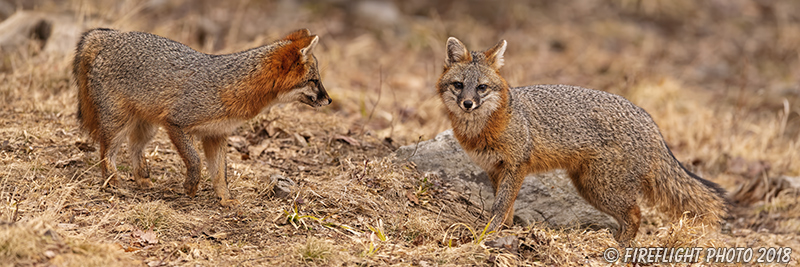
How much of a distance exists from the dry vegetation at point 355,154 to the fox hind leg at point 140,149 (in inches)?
5.1

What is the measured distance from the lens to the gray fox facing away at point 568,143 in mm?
5723

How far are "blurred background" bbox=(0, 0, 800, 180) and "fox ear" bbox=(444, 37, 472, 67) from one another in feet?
3.90

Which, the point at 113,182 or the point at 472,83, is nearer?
the point at 472,83

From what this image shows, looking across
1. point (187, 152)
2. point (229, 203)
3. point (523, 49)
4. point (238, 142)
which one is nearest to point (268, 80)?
point (187, 152)

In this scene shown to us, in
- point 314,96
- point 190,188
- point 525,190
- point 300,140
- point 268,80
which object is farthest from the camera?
point 300,140

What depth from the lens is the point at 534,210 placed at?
21.7ft

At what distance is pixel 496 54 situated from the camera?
19.1 feet

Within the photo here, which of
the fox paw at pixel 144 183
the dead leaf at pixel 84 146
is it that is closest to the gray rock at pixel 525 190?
the fox paw at pixel 144 183

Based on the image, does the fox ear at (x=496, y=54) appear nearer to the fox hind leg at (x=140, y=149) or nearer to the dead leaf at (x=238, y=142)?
the dead leaf at (x=238, y=142)

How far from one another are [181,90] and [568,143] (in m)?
3.38

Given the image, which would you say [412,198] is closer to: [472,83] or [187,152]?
[472,83]

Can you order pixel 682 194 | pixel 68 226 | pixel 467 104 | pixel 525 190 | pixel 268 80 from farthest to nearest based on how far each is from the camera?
pixel 525 190 → pixel 682 194 → pixel 268 80 → pixel 467 104 → pixel 68 226

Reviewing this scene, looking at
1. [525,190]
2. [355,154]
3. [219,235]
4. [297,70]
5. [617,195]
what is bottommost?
[525,190]

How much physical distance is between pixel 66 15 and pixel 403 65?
18.8 feet
